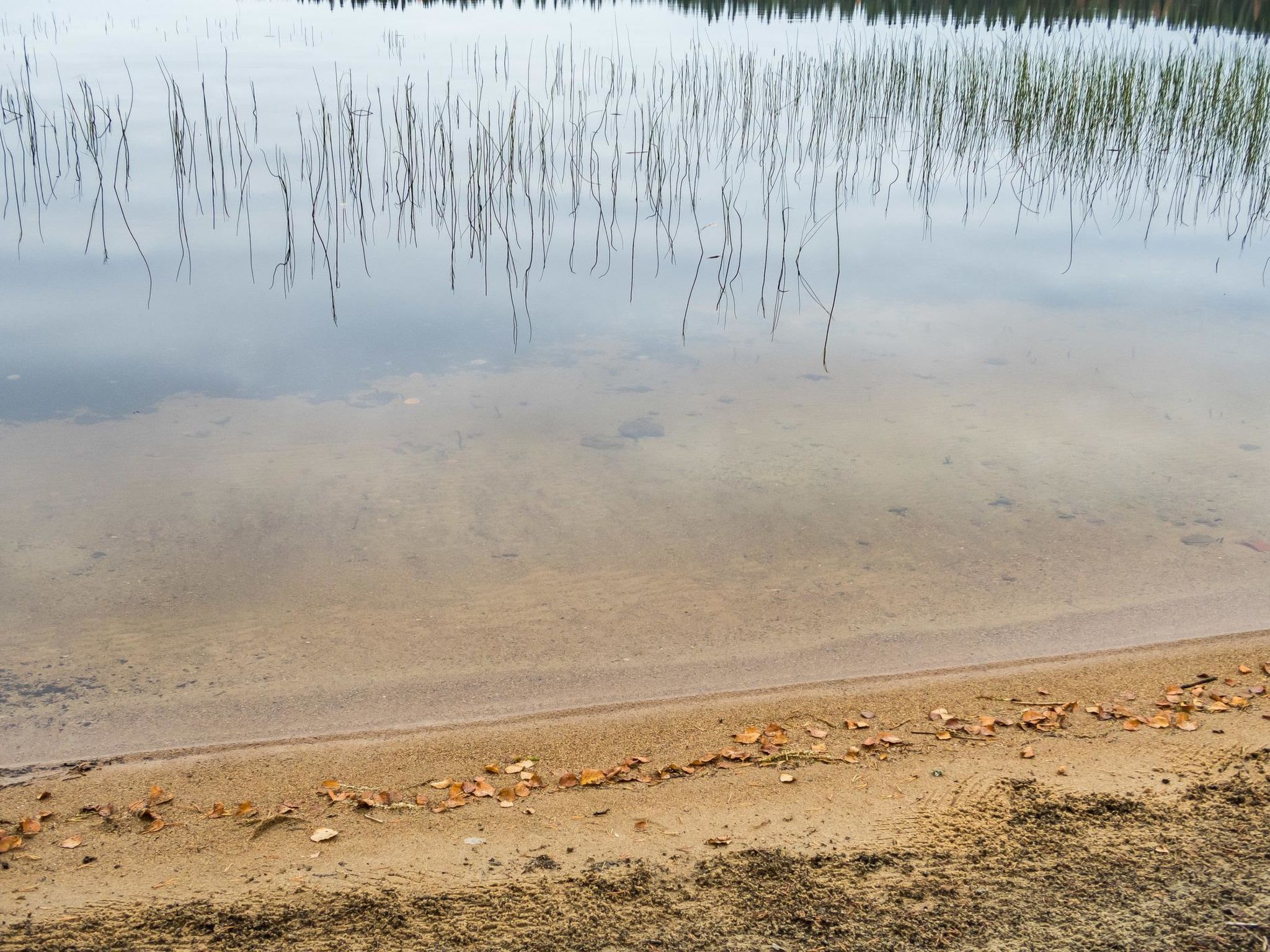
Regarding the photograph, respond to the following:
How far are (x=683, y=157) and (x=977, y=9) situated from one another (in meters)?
13.4

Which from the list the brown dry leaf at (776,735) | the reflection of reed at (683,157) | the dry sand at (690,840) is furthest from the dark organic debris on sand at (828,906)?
the reflection of reed at (683,157)

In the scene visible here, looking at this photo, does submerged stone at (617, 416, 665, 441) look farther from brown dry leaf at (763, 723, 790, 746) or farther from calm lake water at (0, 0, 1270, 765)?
brown dry leaf at (763, 723, 790, 746)

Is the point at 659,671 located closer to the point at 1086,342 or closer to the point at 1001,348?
the point at 1001,348

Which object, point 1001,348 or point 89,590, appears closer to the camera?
point 89,590

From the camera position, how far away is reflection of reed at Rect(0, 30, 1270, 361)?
706cm

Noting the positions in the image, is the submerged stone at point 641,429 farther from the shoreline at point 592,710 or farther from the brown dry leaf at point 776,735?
the brown dry leaf at point 776,735

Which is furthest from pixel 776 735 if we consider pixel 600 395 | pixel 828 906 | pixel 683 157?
pixel 683 157

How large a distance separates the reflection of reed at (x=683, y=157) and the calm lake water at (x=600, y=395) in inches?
2.3

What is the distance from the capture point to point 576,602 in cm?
335

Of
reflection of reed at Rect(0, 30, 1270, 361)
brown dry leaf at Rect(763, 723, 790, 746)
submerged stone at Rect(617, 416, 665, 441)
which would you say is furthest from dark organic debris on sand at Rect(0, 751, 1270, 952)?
reflection of reed at Rect(0, 30, 1270, 361)

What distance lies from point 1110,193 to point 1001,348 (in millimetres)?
3836

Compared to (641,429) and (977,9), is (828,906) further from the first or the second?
(977,9)

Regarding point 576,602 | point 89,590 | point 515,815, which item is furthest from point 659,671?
point 89,590

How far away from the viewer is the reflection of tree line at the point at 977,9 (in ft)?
58.5
